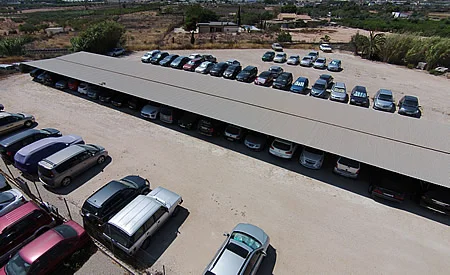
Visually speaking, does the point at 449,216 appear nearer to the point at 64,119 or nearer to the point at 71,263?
the point at 71,263

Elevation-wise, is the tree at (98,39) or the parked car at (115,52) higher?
the tree at (98,39)

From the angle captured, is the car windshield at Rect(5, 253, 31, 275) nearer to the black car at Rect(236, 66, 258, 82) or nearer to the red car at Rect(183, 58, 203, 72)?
the black car at Rect(236, 66, 258, 82)

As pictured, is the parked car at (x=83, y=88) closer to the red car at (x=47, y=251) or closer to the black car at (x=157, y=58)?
the black car at (x=157, y=58)

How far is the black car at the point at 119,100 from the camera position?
1953 centimetres

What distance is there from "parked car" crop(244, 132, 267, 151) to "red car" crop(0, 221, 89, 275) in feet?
30.9

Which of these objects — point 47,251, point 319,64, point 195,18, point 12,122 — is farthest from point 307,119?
point 195,18

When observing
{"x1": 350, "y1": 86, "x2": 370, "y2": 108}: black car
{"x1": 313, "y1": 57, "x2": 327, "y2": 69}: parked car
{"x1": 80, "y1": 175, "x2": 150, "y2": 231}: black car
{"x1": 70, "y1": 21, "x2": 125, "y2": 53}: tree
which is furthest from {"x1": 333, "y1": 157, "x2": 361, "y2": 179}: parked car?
{"x1": 70, "y1": 21, "x2": 125, "y2": 53}: tree

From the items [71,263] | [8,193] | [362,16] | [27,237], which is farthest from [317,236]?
[362,16]

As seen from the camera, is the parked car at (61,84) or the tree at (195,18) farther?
the tree at (195,18)

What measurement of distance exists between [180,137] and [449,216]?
1404 centimetres

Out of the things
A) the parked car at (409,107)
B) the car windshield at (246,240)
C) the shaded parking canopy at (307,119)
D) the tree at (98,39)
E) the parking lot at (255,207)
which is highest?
the tree at (98,39)

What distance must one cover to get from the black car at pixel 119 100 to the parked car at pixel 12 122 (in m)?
5.36

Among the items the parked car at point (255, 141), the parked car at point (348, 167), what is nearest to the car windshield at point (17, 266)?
the parked car at point (255, 141)

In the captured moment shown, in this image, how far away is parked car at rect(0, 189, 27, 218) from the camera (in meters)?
9.58
